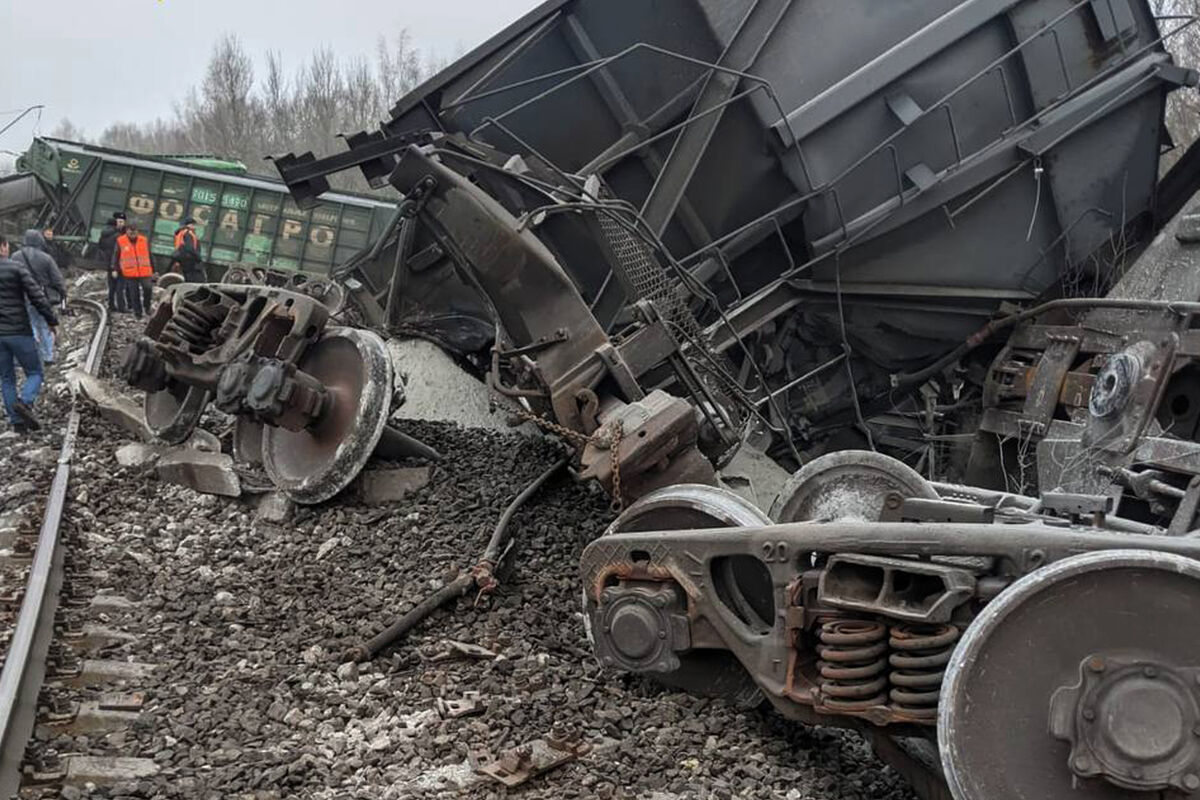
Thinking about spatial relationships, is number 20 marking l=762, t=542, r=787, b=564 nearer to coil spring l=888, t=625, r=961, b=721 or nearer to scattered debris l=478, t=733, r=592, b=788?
coil spring l=888, t=625, r=961, b=721

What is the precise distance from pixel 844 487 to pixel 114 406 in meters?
5.57

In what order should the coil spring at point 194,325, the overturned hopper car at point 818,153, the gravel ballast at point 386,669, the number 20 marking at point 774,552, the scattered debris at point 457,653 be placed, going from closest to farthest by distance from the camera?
the number 20 marking at point 774,552 → the gravel ballast at point 386,669 → the scattered debris at point 457,653 → the coil spring at point 194,325 → the overturned hopper car at point 818,153

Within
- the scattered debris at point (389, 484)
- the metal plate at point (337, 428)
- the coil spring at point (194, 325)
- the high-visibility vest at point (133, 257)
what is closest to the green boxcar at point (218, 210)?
the high-visibility vest at point (133, 257)

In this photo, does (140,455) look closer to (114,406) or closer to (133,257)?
(114,406)

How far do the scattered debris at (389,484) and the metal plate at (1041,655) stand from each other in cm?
368

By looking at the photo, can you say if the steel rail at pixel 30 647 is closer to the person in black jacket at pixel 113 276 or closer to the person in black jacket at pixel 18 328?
Result: the person in black jacket at pixel 18 328

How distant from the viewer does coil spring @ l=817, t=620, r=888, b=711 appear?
9.38 ft

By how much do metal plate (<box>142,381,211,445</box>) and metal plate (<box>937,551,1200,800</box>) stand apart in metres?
5.11

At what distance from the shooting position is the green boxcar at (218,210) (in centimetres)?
1836

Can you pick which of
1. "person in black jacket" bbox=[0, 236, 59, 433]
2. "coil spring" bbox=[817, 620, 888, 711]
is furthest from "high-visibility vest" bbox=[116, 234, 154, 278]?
"coil spring" bbox=[817, 620, 888, 711]

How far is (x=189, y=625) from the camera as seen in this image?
14.7 ft

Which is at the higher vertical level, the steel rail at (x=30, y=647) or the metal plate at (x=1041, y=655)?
the steel rail at (x=30, y=647)

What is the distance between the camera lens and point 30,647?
3.99 metres

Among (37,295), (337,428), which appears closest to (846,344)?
(337,428)
